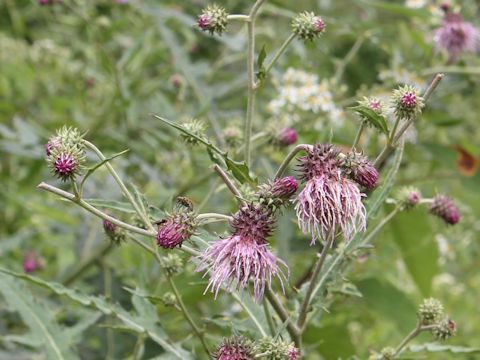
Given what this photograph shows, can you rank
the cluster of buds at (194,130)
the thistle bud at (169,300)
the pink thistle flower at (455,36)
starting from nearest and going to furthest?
the cluster of buds at (194,130) → the thistle bud at (169,300) → the pink thistle flower at (455,36)

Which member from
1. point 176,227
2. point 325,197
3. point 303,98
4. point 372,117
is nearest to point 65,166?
point 176,227

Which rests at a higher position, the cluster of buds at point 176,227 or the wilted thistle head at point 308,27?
the wilted thistle head at point 308,27

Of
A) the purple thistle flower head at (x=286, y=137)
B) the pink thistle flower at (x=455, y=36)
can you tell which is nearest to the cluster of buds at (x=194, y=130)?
the purple thistle flower head at (x=286, y=137)

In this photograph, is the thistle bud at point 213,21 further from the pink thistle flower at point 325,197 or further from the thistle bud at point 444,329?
the thistle bud at point 444,329

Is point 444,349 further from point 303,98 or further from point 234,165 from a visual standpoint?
point 303,98

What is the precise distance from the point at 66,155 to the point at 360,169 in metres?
0.63

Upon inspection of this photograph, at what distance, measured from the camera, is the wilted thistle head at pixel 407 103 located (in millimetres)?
1837

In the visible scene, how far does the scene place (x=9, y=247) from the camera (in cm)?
329

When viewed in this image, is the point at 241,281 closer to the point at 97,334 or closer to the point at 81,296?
the point at 81,296

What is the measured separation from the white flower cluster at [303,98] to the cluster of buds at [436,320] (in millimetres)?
1613

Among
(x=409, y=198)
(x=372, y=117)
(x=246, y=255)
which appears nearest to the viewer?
(x=246, y=255)

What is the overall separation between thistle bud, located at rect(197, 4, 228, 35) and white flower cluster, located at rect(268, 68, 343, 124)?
61.0 inches

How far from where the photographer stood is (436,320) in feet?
6.61

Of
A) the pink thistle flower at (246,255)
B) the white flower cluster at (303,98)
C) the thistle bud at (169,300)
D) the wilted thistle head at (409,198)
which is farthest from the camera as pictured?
the white flower cluster at (303,98)
